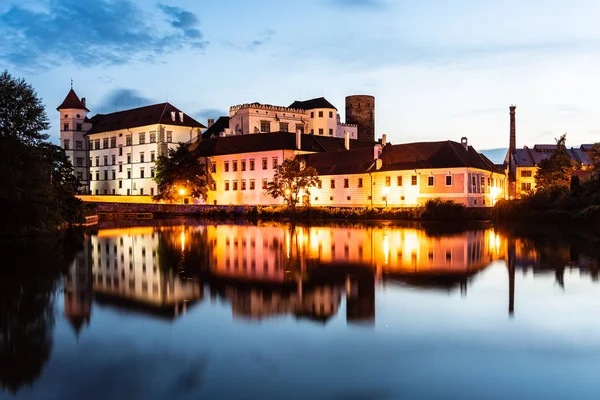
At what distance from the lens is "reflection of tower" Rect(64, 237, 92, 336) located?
11672mm

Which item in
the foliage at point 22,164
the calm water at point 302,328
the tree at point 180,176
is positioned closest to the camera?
the calm water at point 302,328

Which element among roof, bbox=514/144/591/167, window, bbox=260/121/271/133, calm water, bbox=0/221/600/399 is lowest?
calm water, bbox=0/221/600/399

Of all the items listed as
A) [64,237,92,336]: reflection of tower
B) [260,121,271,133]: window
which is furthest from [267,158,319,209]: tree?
[64,237,92,336]: reflection of tower

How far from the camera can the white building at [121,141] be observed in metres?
79.9

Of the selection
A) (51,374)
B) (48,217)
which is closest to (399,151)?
(48,217)

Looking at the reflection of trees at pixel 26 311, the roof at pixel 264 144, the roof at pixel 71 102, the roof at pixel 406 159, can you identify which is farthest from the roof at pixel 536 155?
the reflection of trees at pixel 26 311

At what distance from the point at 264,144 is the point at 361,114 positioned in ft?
96.9

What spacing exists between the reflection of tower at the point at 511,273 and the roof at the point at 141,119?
59.3 meters

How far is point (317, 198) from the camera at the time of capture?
6050 cm

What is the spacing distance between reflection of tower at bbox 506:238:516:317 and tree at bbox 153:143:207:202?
4454 cm

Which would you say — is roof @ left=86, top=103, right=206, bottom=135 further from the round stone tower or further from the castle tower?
the round stone tower

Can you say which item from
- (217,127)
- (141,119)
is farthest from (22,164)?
(217,127)

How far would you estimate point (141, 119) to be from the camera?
82688 millimetres

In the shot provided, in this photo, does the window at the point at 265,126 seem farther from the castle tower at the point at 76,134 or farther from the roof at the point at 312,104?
the castle tower at the point at 76,134
